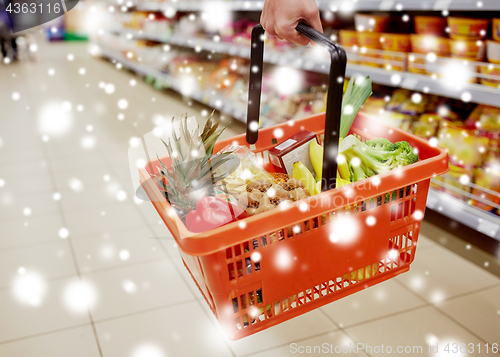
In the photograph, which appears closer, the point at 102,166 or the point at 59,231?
the point at 59,231

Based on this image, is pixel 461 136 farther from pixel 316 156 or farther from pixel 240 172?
pixel 240 172

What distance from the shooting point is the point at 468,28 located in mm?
1734

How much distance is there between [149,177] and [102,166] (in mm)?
2637

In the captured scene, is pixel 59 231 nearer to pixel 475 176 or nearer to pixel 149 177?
pixel 149 177

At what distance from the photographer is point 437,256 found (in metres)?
1.94

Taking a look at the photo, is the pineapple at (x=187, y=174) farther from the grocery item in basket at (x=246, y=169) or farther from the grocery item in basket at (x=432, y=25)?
the grocery item in basket at (x=432, y=25)

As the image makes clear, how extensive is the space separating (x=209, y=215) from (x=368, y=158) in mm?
398

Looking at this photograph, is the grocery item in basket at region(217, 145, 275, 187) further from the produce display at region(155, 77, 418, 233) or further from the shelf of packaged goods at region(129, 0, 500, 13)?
the shelf of packaged goods at region(129, 0, 500, 13)

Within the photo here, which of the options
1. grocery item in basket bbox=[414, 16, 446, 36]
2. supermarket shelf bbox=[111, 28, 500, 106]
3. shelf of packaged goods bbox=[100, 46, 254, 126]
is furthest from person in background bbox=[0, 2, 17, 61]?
grocery item in basket bbox=[414, 16, 446, 36]

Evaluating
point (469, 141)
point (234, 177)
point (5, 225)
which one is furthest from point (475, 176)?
point (5, 225)

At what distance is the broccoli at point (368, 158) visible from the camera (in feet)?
2.86

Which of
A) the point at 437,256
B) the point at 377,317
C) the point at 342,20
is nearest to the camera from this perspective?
the point at 377,317

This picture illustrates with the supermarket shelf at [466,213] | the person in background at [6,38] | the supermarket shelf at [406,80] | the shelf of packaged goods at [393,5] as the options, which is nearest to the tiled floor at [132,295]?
the supermarket shelf at [466,213]

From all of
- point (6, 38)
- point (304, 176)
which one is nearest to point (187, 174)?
point (304, 176)
